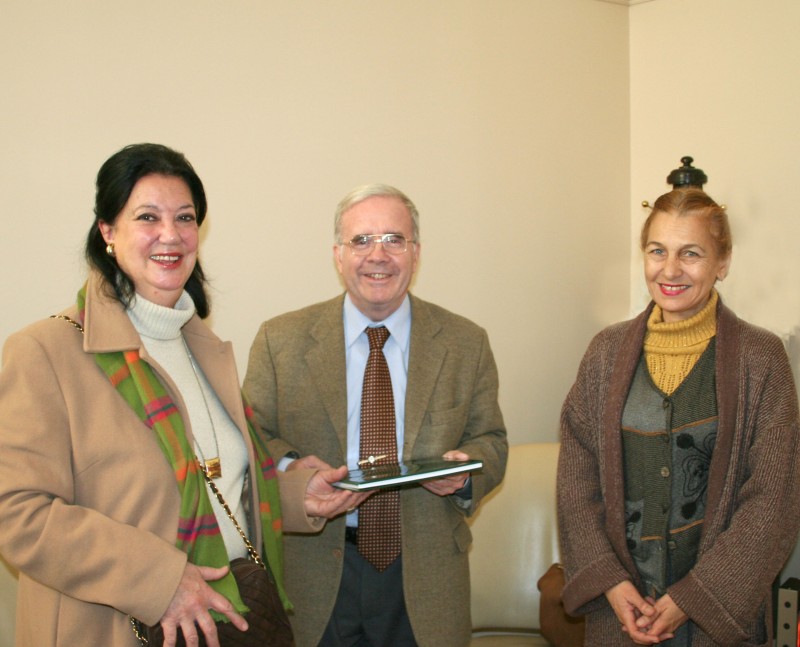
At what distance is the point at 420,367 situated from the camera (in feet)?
8.68

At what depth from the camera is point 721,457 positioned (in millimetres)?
2408

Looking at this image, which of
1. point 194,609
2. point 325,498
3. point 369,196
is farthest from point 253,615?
point 369,196

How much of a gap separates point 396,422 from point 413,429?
67 millimetres

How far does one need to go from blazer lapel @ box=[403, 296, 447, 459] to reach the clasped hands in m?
0.71

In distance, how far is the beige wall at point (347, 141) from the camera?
2957 mm

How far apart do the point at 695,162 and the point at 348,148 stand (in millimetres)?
1812

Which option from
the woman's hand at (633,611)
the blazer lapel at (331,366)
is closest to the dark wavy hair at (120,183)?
the blazer lapel at (331,366)

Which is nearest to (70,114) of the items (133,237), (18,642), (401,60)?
(133,237)

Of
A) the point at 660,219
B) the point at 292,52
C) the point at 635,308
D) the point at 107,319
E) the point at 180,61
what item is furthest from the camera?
the point at 635,308

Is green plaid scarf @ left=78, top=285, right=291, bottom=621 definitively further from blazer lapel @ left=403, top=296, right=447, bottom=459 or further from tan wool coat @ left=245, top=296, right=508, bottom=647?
blazer lapel @ left=403, top=296, right=447, bottom=459

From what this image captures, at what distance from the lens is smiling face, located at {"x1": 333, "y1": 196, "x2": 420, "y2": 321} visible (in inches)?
102

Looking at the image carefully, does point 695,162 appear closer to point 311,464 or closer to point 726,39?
point 726,39

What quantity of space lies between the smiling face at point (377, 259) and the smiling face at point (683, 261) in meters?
0.73

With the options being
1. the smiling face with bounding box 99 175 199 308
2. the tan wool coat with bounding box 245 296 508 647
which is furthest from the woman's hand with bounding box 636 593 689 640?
the smiling face with bounding box 99 175 199 308
